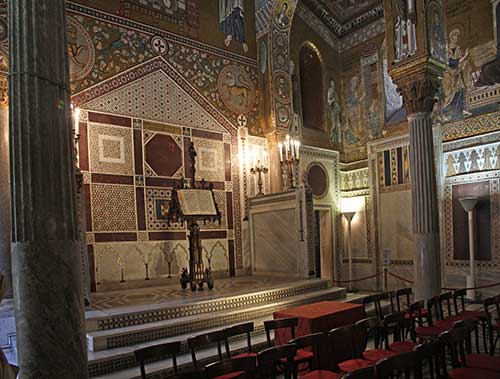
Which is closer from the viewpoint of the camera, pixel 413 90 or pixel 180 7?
pixel 413 90

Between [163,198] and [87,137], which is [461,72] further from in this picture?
[87,137]

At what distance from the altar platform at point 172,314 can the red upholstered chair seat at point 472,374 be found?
2802mm

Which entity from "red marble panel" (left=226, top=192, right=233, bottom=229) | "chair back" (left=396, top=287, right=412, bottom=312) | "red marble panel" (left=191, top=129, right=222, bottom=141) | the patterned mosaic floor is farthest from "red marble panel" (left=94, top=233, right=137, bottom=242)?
"chair back" (left=396, top=287, right=412, bottom=312)

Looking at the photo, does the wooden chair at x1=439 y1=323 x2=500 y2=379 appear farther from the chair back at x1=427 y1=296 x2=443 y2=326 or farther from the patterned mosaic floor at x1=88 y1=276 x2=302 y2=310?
the patterned mosaic floor at x1=88 y1=276 x2=302 y2=310

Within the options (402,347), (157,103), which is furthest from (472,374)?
(157,103)

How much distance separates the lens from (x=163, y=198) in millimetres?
9289

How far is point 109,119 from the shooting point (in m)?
8.62

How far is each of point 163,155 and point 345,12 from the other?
7.63 metres

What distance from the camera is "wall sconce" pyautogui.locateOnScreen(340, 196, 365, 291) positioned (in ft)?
39.7

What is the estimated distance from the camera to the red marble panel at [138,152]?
8.94 meters

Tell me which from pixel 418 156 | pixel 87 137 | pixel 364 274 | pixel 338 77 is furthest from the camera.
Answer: pixel 338 77

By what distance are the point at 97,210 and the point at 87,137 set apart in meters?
1.46

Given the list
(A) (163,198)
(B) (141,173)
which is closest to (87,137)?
(B) (141,173)

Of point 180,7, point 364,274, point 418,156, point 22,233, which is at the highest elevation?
point 180,7
